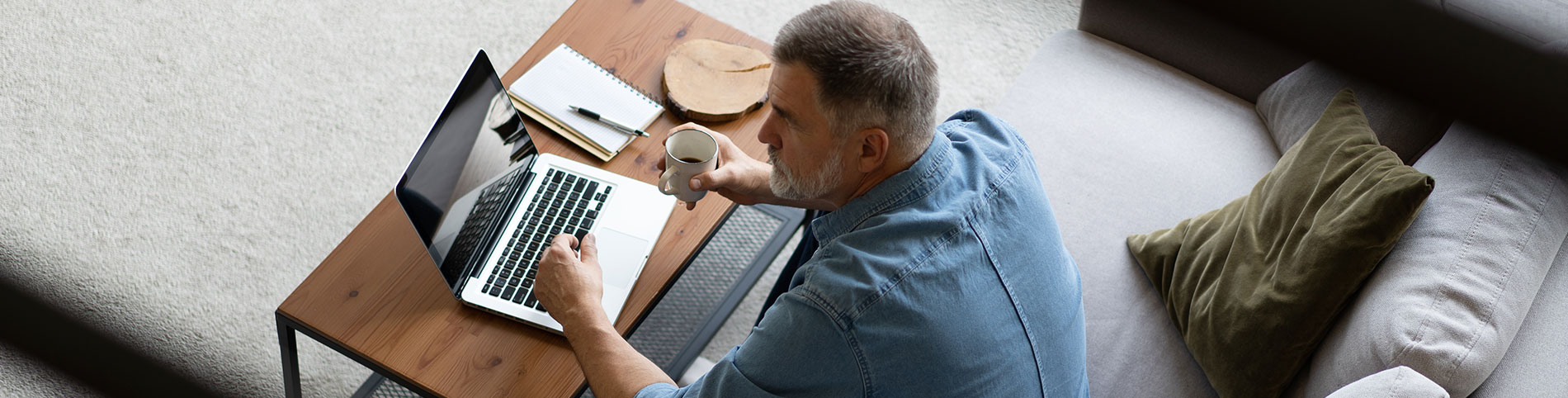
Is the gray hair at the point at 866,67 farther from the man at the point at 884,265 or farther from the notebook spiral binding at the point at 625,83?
the notebook spiral binding at the point at 625,83

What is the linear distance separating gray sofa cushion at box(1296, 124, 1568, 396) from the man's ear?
2.25 ft

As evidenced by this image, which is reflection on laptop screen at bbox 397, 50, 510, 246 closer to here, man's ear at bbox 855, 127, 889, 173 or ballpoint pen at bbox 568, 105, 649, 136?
ballpoint pen at bbox 568, 105, 649, 136

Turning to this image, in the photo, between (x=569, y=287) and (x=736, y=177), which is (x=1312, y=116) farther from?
(x=569, y=287)

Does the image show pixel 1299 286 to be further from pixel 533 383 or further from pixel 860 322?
pixel 533 383

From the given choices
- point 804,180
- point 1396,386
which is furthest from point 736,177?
point 1396,386

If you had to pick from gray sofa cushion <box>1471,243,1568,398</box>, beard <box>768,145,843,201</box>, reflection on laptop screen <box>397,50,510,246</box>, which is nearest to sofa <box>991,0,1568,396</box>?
gray sofa cushion <box>1471,243,1568,398</box>

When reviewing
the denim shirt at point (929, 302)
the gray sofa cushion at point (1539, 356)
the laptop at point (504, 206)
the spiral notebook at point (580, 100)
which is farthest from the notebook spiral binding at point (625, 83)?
the gray sofa cushion at point (1539, 356)

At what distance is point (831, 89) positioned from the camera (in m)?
1.23

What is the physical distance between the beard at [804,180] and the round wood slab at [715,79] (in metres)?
0.36

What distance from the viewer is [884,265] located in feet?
3.90

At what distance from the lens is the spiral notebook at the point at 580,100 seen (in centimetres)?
169

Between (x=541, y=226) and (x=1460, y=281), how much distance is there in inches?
48.6

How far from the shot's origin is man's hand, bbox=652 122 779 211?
1491mm

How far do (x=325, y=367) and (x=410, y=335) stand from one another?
70 cm
